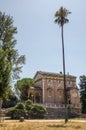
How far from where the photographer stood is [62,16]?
4306 centimetres

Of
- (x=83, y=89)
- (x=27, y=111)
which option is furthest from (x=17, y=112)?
(x=83, y=89)

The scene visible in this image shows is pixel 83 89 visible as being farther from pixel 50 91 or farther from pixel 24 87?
pixel 24 87

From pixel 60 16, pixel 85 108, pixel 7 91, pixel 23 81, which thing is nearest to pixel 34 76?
pixel 23 81

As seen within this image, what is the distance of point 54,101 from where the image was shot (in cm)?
7450

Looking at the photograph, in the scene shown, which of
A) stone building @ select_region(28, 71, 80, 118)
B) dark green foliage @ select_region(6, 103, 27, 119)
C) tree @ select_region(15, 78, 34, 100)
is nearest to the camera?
dark green foliage @ select_region(6, 103, 27, 119)

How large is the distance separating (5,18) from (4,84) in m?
12.8

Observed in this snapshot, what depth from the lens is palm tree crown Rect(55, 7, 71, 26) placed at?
42.7m

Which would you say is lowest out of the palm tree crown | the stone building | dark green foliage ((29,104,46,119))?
dark green foliage ((29,104,46,119))

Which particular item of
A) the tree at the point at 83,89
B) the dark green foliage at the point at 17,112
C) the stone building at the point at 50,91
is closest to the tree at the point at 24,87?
the stone building at the point at 50,91

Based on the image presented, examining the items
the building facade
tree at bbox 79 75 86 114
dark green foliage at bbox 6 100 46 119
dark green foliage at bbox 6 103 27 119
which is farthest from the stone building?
dark green foliage at bbox 6 103 27 119

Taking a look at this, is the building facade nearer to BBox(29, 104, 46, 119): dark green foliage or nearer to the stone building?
the stone building

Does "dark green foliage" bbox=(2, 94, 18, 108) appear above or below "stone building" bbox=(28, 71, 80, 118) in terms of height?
below

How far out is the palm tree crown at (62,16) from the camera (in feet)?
140

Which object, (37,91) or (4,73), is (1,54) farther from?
(37,91)
